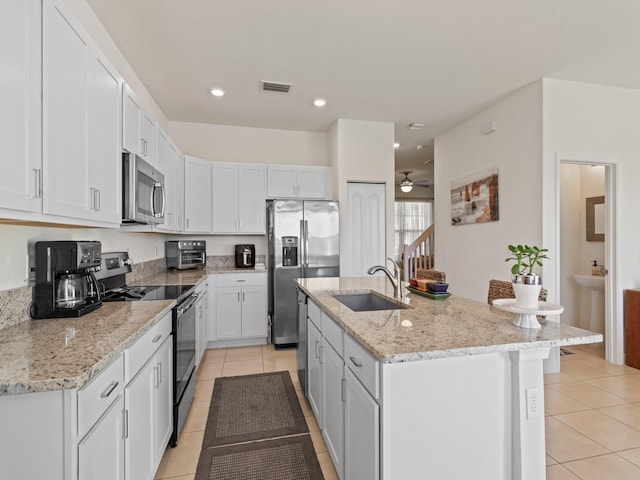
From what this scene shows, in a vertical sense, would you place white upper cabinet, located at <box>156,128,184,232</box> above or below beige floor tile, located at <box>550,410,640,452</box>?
above

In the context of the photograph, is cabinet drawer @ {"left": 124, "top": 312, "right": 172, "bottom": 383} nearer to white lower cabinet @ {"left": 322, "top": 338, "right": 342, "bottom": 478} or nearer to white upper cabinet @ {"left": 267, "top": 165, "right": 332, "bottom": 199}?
white lower cabinet @ {"left": 322, "top": 338, "right": 342, "bottom": 478}

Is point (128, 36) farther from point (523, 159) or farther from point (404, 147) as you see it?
point (404, 147)

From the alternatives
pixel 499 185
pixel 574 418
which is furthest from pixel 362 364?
pixel 499 185

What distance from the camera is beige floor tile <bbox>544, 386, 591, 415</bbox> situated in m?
2.54

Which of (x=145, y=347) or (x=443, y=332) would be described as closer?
(x=443, y=332)

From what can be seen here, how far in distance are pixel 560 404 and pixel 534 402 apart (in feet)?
6.02

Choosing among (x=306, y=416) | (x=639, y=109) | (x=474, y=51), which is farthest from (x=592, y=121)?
(x=306, y=416)

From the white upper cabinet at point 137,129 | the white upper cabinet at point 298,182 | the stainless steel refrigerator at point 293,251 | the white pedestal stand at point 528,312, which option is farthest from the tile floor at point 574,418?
the white upper cabinet at point 298,182

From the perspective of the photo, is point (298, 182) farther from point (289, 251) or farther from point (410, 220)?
point (410, 220)

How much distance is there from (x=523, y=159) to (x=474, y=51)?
1333mm

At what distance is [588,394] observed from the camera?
2795mm

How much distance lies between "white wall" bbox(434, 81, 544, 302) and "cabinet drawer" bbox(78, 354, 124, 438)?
3655mm

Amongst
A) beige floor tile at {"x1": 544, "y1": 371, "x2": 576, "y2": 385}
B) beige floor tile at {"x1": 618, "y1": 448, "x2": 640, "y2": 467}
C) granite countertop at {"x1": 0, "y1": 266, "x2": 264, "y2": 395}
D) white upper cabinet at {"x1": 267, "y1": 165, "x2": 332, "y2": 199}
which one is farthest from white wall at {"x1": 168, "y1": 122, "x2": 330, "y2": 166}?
beige floor tile at {"x1": 618, "y1": 448, "x2": 640, "y2": 467}

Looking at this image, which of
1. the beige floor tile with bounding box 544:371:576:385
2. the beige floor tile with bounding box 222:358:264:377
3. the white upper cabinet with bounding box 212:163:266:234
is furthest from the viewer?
the white upper cabinet with bounding box 212:163:266:234
